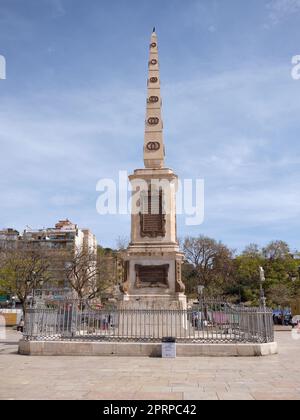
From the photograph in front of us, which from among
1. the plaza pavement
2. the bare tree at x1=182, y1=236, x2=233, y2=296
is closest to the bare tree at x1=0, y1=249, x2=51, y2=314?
Answer: the bare tree at x1=182, y1=236, x2=233, y2=296

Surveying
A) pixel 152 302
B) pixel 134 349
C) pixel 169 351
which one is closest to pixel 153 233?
pixel 152 302

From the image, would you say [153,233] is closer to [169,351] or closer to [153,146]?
[153,146]

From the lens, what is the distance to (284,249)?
52406mm

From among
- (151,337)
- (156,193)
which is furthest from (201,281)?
(151,337)

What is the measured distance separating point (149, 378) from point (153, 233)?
957 centimetres

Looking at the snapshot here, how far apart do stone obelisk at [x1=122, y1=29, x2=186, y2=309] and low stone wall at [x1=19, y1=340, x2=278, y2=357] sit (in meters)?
3.16

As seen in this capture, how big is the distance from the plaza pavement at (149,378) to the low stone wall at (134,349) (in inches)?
23.7

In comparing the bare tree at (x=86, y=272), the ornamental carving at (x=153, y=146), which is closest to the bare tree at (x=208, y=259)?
the bare tree at (x=86, y=272)

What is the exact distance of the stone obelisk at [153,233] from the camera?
18.0 m

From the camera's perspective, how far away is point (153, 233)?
19.0m

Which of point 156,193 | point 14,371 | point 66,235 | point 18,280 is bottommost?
point 14,371

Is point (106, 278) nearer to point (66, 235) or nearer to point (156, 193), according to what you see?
point (156, 193)

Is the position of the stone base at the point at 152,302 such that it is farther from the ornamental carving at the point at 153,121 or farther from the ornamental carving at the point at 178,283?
the ornamental carving at the point at 153,121

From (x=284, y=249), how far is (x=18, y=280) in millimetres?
31508
